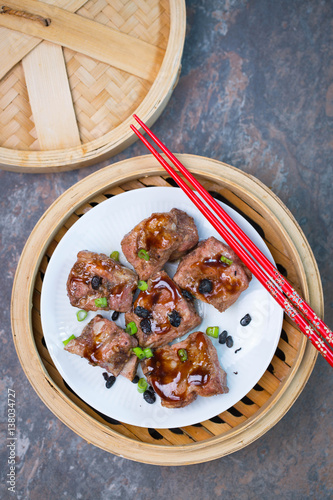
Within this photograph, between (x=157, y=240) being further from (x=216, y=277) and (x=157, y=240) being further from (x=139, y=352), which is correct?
(x=139, y=352)

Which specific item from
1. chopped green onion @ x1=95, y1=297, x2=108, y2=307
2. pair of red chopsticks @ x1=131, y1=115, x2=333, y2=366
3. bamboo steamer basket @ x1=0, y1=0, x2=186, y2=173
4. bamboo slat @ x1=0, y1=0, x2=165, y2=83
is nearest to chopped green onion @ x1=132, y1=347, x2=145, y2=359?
chopped green onion @ x1=95, y1=297, x2=108, y2=307

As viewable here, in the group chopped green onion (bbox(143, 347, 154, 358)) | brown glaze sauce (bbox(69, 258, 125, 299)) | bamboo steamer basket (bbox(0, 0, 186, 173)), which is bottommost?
chopped green onion (bbox(143, 347, 154, 358))

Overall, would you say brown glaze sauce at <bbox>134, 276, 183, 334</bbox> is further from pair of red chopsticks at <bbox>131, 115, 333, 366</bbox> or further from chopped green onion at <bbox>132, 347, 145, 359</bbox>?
pair of red chopsticks at <bbox>131, 115, 333, 366</bbox>

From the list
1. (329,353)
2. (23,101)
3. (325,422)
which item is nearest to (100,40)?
(23,101)

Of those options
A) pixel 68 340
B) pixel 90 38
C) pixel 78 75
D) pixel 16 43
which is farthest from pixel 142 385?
pixel 16 43

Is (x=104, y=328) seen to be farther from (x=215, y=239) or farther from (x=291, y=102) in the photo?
(x=291, y=102)

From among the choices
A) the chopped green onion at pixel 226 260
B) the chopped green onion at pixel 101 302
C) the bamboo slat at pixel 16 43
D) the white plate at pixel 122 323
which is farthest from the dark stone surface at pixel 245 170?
the chopped green onion at pixel 101 302
